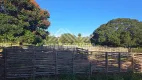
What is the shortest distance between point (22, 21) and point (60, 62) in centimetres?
1693

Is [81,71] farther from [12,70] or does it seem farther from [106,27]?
[106,27]

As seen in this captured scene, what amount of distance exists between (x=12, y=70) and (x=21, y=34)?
17.3 m

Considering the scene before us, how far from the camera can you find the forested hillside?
86.8 feet

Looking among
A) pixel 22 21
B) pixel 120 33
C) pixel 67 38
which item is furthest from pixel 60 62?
pixel 67 38

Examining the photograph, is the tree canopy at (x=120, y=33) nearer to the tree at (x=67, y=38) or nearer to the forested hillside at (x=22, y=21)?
the tree at (x=67, y=38)

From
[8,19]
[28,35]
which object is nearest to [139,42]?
[28,35]

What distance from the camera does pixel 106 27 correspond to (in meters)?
68.9

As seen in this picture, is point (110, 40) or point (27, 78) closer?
point (27, 78)

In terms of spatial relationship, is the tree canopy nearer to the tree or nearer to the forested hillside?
the tree

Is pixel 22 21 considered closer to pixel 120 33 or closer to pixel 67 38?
pixel 120 33

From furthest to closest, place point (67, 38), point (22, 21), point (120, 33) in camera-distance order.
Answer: point (67, 38) < point (120, 33) < point (22, 21)

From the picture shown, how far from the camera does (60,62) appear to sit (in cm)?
1374

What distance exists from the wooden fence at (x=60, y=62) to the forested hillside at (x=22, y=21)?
1257cm

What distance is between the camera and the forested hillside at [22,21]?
86.8 feet
